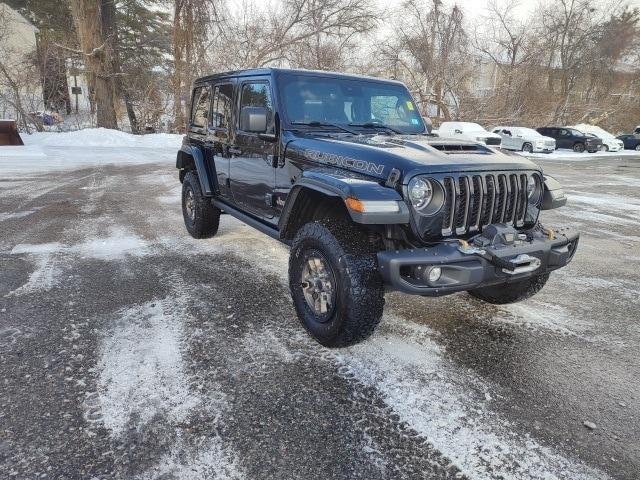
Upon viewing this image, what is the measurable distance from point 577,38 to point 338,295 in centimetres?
4385

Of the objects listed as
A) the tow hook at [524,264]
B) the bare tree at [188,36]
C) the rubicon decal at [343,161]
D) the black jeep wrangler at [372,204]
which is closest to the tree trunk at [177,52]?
the bare tree at [188,36]

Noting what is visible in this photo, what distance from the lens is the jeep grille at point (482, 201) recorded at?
2.87 metres

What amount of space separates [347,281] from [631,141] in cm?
3563

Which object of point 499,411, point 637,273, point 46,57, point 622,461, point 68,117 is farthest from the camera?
point 68,117

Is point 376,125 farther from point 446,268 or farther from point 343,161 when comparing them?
point 446,268

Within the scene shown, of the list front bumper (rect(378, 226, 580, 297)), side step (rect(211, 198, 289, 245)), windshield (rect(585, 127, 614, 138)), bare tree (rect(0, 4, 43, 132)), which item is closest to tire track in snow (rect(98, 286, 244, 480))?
side step (rect(211, 198, 289, 245))

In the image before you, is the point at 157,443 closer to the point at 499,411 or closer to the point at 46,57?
the point at 499,411

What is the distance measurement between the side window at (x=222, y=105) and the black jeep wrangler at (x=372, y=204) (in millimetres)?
464

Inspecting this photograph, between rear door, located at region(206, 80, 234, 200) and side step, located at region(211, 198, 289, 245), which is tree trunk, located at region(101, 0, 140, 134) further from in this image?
side step, located at region(211, 198, 289, 245)

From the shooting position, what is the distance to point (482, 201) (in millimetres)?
2980

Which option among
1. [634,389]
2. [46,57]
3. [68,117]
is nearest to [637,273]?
[634,389]

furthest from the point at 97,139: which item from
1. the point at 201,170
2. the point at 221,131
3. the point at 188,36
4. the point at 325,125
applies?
the point at 325,125

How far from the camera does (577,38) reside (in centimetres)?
3719

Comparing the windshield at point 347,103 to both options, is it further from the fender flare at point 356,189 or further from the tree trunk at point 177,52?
the tree trunk at point 177,52
